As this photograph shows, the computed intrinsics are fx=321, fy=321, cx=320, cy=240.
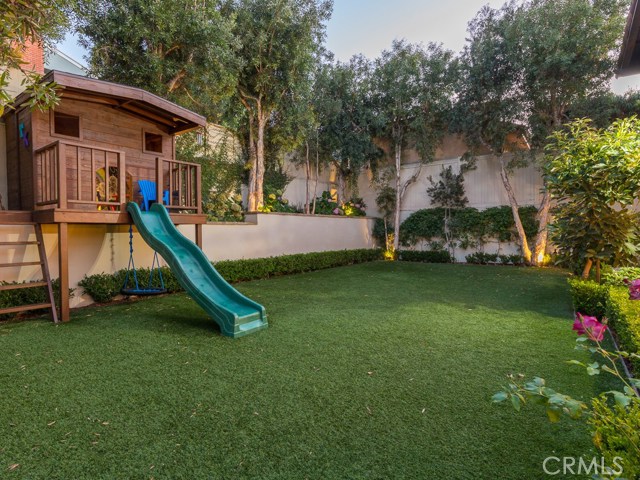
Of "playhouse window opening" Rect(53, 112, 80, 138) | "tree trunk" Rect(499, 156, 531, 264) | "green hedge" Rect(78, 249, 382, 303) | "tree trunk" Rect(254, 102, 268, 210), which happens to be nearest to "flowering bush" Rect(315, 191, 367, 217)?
"green hedge" Rect(78, 249, 382, 303)

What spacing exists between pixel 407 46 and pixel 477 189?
5.72 metres

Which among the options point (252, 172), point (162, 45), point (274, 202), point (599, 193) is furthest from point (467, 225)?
point (162, 45)

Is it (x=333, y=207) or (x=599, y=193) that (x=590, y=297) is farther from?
(x=333, y=207)

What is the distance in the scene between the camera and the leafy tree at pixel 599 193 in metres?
4.27

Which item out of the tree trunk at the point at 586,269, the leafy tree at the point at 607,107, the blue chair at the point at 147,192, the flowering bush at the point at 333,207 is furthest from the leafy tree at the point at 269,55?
the tree trunk at the point at 586,269

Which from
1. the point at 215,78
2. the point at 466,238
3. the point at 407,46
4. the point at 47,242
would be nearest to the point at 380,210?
the point at 466,238

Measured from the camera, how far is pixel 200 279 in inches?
179

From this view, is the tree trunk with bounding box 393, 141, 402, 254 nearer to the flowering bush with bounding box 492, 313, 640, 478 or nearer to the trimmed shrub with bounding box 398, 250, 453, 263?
the trimmed shrub with bounding box 398, 250, 453, 263

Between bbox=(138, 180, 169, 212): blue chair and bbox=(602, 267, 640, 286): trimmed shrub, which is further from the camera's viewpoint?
bbox=(138, 180, 169, 212): blue chair

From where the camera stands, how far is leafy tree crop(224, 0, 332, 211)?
8273 millimetres

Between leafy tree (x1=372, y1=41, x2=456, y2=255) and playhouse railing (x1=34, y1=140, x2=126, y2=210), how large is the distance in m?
9.13

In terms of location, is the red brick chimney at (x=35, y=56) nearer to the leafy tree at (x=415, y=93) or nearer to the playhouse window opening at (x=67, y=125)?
the playhouse window opening at (x=67, y=125)

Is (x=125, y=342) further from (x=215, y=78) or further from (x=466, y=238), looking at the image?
(x=466, y=238)

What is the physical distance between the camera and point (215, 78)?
7.34 meters
